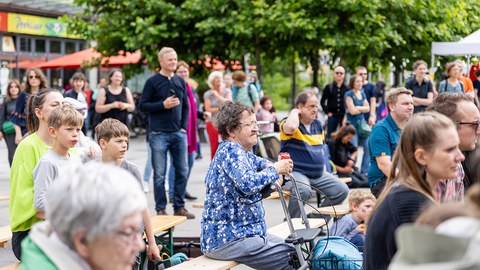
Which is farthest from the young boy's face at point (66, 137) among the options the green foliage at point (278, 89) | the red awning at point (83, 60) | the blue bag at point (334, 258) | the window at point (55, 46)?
the green foliage at point (278, 89)

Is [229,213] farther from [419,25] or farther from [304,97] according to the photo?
[419,25]

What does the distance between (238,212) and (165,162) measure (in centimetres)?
443

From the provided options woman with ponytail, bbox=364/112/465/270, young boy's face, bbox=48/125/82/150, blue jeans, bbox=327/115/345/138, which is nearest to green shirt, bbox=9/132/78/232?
young boy's face, bbox=48/125/82/150

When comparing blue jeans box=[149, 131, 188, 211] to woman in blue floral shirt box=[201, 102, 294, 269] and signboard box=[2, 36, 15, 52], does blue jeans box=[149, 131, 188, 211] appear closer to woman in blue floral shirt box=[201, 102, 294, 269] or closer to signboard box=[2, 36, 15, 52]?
woman in blue floral shirt box=[201, 102, 294, 269]

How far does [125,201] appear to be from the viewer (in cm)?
251

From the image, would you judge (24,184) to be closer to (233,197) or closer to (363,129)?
(233,197)

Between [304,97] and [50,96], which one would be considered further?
[304,97]

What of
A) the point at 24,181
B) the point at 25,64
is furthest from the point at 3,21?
the point at 24,181

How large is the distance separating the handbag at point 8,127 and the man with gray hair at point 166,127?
223 centimetres

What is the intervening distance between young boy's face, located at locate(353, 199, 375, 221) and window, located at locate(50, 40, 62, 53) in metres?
29.4

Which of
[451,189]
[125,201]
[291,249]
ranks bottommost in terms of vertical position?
[291,249]

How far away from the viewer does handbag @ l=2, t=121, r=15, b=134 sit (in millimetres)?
11516

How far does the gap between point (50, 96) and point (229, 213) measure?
4.99ft

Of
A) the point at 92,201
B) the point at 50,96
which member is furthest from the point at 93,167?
the point at 50,96
